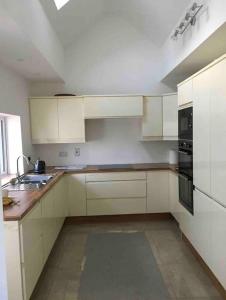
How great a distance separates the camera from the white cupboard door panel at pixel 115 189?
3.80 metres

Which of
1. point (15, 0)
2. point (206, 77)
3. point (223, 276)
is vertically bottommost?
point (223, 276)

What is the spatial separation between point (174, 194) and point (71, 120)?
1.87 metres

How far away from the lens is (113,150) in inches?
169

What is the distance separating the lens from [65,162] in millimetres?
4270

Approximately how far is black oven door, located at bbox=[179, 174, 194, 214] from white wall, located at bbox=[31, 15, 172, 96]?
1809 mm

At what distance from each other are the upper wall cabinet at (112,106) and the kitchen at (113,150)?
2 cm

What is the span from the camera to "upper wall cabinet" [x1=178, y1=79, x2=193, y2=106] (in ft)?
8.78

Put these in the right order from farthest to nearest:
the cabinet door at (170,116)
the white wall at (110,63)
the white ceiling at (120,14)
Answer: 1. the white wall at (110,63)
2. the cabinet door at (170,116)
3. the white ceiling at (120,14)

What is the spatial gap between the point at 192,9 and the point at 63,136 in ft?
7.90

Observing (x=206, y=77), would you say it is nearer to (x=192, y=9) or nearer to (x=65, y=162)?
(x=192, y=9)

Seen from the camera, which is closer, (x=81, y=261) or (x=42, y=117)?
(x=81, y=261)

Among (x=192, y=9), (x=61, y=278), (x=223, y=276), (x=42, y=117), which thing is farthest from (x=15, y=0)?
(x=223, y=276)

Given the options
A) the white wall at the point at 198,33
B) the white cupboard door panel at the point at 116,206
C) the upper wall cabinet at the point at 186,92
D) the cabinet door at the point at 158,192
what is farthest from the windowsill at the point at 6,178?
the white wall at the point at 198,33

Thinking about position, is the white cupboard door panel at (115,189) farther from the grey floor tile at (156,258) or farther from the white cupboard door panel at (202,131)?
the white cupboard door panel at (202,131)
